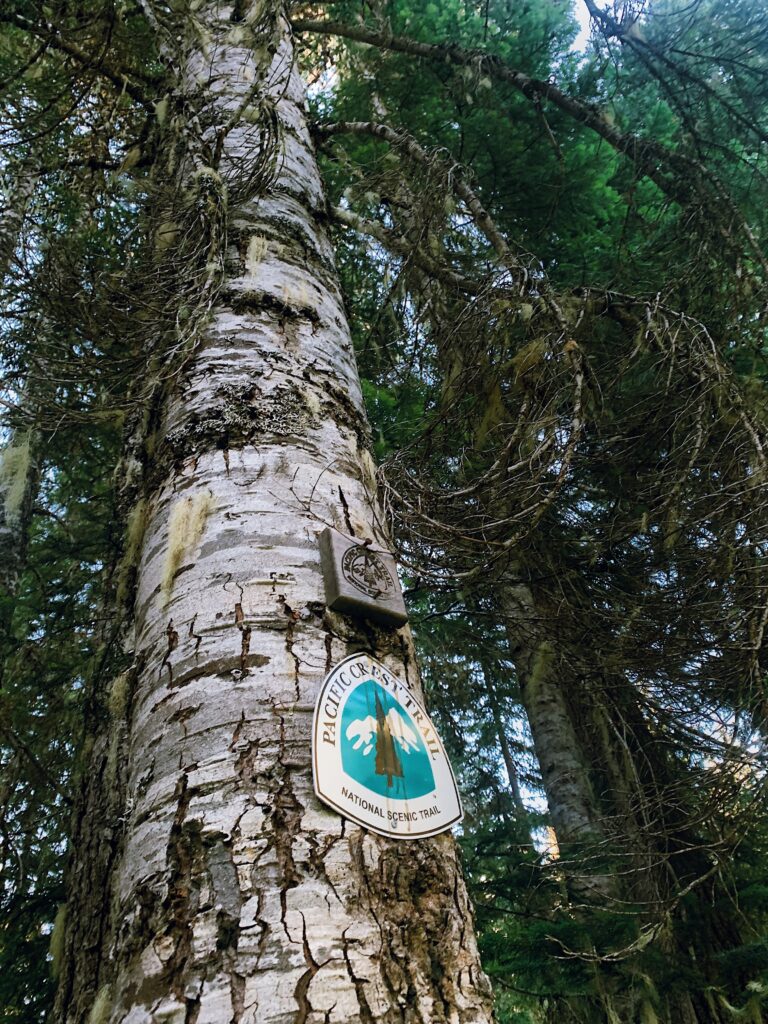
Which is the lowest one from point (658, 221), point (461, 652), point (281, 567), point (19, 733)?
point (281, 567)

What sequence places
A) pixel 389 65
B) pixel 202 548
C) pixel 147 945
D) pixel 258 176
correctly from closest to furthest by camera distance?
1. pixel 147 945
2. pixel 202 548
3. pixel 258 176
4. pixel 389 65

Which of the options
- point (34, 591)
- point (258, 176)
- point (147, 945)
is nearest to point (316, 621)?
point (147, 945)

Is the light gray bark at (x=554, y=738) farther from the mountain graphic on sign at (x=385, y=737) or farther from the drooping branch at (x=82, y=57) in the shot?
the drooping branch at (x=82, y=57)

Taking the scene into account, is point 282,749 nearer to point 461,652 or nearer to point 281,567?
point 281,567

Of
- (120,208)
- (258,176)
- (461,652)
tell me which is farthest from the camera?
(461,652)

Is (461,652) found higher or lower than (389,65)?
lower

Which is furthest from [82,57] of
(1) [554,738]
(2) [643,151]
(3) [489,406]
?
(1) [554,738]

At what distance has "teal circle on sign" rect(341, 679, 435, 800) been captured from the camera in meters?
1.17

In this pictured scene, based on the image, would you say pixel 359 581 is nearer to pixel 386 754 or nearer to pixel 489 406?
pixel 386 754

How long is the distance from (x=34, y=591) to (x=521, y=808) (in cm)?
514

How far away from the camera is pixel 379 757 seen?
46.8 inches

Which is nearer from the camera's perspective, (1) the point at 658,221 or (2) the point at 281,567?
(2) the point at 281,567

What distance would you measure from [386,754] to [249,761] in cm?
23

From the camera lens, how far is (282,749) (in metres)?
1.15
